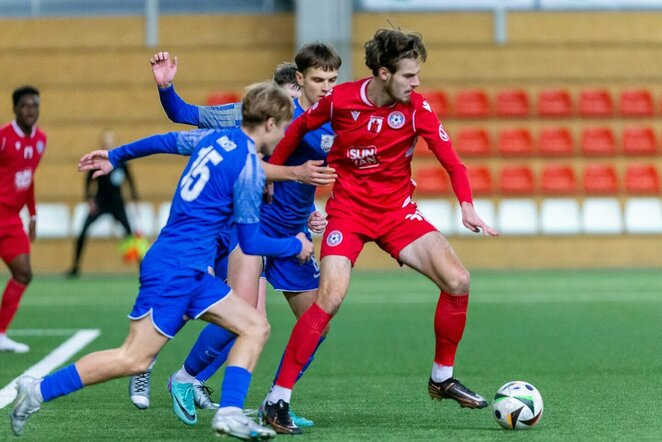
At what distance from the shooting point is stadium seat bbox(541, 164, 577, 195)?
18.5 m

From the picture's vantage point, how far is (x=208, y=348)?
620 centimetres

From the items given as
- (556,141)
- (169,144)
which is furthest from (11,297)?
(556,141)

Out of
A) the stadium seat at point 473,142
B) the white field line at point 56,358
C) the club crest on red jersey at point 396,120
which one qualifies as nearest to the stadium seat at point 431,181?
the stadium seat at point 473,142

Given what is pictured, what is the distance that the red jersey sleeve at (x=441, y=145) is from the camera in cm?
600

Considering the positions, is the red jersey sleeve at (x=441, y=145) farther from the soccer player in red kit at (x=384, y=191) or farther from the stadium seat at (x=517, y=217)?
the stadium seat at (x=517, y=217)

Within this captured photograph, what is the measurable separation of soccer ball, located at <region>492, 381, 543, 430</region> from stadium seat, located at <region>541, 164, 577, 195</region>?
13.1m

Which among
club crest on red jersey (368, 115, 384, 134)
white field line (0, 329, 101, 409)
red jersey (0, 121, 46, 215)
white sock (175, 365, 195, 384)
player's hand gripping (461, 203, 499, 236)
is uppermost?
club crest on red jersey (368, 115, 384, 134)

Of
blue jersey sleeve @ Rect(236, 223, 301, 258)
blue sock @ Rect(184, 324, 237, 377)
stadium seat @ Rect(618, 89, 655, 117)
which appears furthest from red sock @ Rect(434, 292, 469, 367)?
stadium seat @ Rect(618, 89, 655, 117)

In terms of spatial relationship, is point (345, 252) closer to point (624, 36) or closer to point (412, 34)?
point (412, 34)

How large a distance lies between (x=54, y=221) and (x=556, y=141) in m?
8.11

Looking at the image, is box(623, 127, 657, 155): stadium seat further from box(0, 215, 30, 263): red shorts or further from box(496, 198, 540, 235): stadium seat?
box(0, 215, 30, 263): red shorts

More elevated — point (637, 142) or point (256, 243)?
point (256, 243)

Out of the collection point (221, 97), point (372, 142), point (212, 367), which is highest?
point (372, 142)

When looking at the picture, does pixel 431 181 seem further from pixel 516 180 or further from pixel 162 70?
pixel 162 70
